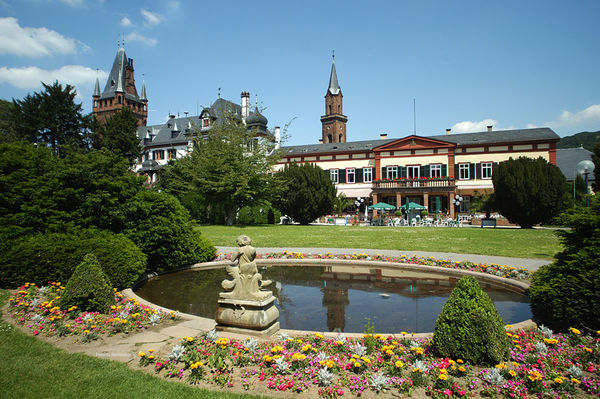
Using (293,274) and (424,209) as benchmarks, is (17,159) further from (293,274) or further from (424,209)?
(424,209)

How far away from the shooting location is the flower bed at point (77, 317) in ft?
18.8

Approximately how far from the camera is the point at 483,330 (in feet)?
14.5

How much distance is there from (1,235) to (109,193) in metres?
2.57

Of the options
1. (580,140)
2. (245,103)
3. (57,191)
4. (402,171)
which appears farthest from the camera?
(580,140)

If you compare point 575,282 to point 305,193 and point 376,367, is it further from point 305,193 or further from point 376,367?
point 305,193

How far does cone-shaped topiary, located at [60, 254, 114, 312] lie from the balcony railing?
134ft

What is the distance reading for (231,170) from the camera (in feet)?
102

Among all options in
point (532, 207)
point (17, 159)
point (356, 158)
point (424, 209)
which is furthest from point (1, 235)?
point (356, 158)

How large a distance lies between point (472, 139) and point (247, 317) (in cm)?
4611

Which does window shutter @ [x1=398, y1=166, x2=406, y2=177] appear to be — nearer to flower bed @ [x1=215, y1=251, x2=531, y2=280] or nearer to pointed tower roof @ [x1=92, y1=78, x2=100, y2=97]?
flower bed @ [x1=215, y1=251, x2=531, y2=280]

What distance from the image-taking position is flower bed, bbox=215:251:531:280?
10266 mm

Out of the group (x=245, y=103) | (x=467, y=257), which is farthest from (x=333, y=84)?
(x=467, y=257)


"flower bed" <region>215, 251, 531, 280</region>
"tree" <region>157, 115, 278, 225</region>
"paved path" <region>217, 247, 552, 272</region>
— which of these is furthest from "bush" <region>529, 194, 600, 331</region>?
"tree" <region>157, 115, 278, 225</region>

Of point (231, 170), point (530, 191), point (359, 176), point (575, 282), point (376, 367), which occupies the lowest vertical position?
point (376, 367)
